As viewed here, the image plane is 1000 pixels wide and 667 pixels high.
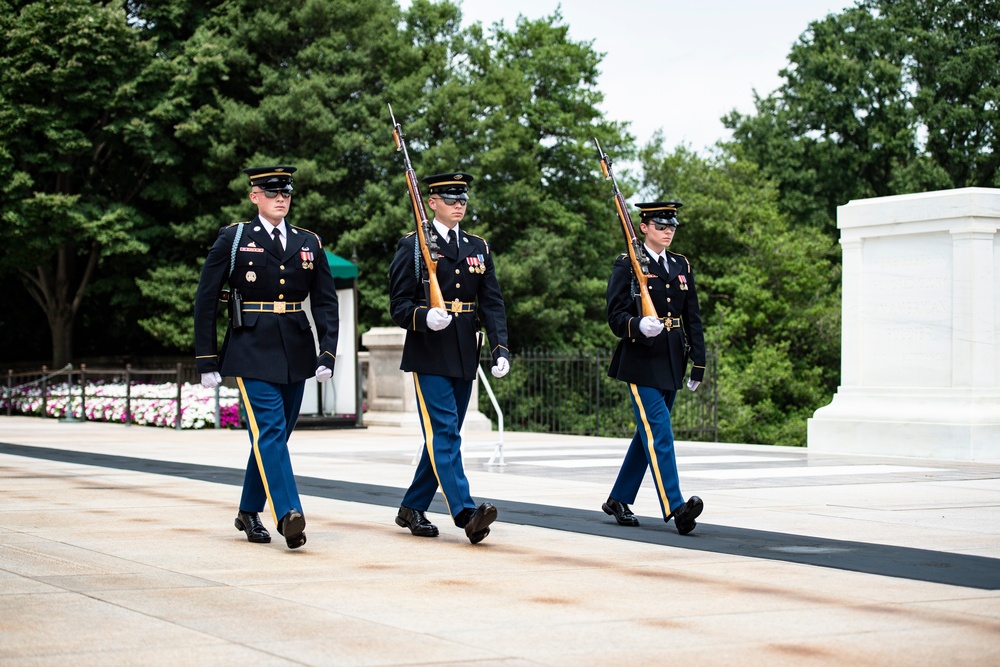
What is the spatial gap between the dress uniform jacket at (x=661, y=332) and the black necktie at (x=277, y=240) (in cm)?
188

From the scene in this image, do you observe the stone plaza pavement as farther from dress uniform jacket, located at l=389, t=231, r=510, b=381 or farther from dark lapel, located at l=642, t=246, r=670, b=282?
dark lapel, located at l=642, t=246, r=670, b=282

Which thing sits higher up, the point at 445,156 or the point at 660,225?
the point at 445,156

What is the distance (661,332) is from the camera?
7.96 m

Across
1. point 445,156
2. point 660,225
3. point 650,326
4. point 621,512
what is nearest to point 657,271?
point 660,225

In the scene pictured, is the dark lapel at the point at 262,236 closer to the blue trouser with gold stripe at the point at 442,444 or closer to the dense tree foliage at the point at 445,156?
the blue trouser with gold stripe at the point at 442,444

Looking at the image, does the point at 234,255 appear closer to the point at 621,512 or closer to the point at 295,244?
the point at 295,244

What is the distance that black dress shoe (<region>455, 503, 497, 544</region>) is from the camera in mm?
7020

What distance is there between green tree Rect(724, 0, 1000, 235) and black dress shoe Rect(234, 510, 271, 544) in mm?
Answer: 39714

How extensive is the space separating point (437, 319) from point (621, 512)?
176 cm

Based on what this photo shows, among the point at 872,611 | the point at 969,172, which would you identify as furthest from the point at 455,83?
the point at 872,611

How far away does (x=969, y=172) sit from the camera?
1825 inches

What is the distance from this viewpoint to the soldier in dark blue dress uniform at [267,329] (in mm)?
7125

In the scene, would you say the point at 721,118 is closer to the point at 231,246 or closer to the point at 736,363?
the point at 736,363

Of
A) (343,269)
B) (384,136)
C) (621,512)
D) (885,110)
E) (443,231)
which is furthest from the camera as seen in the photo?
(885,110)
